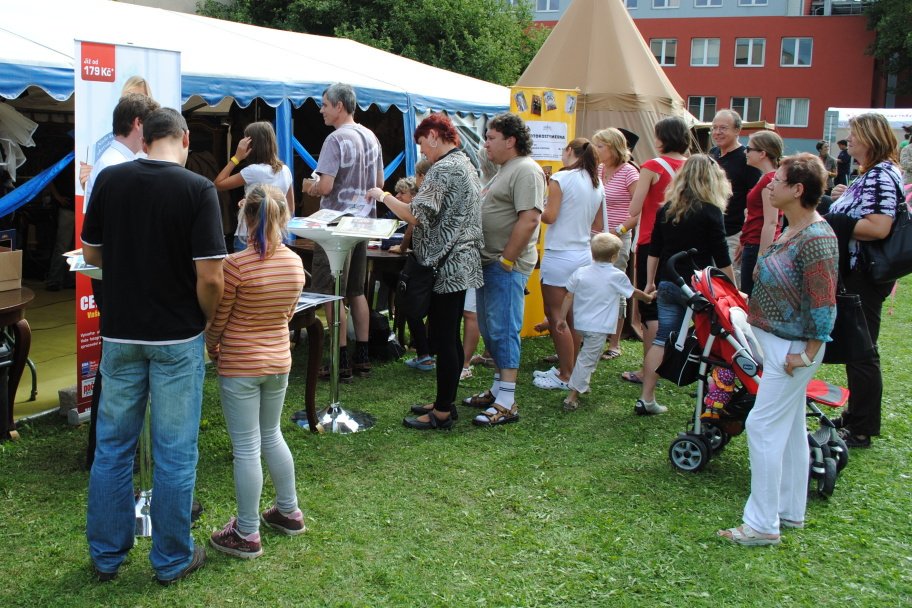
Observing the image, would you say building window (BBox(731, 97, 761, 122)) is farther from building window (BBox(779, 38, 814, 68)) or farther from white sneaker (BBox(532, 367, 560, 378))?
white sneaker (BBox(532, 367, 560, 378))

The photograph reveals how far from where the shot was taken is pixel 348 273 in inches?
225

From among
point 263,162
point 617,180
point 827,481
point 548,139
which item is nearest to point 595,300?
point 617,180

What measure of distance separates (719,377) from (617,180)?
270cm

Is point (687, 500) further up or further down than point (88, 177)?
further down

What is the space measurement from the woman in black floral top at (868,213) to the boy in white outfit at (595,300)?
1320 millimetres

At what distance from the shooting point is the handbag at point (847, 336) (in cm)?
393

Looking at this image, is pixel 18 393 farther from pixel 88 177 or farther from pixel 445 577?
pixel 445 577

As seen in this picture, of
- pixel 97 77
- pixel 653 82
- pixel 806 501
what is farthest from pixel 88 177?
pixel 653 82

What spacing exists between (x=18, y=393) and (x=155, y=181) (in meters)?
3.10

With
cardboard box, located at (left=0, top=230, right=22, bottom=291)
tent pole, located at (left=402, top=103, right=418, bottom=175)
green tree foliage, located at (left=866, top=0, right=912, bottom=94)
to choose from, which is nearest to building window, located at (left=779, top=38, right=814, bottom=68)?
green tree foliage, located at (left=866, top=0, right=912, bottom=94)

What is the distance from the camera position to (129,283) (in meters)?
2.83

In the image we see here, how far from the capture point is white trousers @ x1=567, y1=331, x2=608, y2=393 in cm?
534

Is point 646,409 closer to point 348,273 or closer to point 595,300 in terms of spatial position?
point 595,300

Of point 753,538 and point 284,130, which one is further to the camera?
point 284,130
